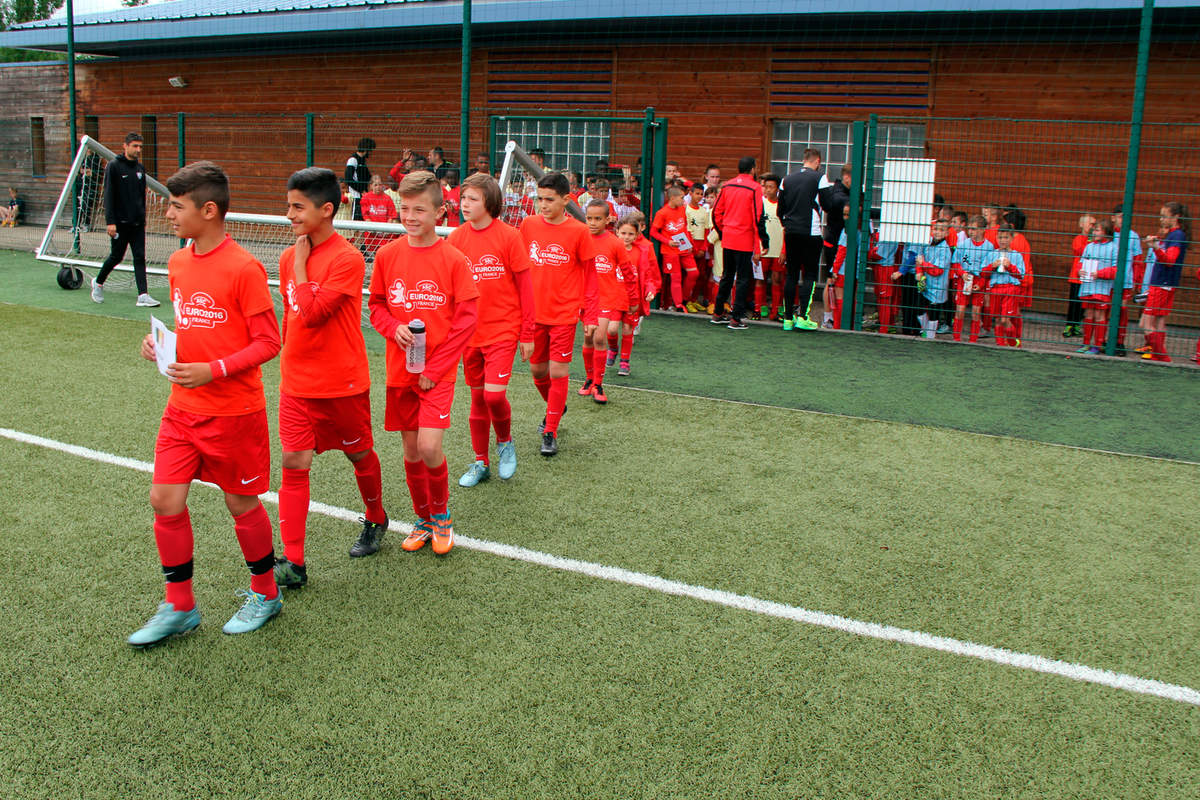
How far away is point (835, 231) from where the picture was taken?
482 inches

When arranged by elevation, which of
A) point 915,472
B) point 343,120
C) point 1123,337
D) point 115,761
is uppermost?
point 343,120

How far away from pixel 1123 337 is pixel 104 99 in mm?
22289

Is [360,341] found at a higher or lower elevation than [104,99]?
lower

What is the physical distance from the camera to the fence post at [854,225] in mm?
11352

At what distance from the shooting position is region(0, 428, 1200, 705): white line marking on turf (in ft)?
12.2

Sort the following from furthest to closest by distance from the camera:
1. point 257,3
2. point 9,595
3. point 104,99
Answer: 1. point 104,99
2. point 257,3
3. point 9,595

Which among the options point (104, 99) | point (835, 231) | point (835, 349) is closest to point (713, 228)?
point (835, 231)

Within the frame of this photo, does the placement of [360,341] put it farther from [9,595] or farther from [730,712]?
[730,712]

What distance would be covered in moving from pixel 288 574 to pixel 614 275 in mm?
4706

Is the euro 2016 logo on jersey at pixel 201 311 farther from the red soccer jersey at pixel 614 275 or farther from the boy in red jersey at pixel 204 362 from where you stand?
the red soccer jersey at pixel 614 275

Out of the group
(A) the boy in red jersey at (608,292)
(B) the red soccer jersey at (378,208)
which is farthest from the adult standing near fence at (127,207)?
(A) the boy in red jersey at (608,292)

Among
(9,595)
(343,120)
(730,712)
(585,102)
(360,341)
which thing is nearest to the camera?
(730,712)

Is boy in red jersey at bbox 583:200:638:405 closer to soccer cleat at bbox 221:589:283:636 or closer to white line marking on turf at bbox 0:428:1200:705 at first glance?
white line marking on turf at bbox 0:428:1200:705

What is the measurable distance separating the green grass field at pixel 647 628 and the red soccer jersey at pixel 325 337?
93 cm
